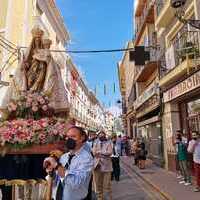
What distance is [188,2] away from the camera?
1246 centimetres

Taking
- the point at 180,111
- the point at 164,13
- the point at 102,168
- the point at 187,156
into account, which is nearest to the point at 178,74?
the point at 180,111

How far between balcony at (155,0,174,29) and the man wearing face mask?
11290mm

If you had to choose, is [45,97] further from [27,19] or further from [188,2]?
[27,19]

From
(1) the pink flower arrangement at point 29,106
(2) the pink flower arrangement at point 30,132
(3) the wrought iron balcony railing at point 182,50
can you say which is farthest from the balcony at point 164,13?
(2) the pink flower arrangement at point 30,132

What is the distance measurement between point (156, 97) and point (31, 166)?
1345 cm

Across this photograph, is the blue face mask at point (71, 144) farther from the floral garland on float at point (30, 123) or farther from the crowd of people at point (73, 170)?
the floral garland on float at point (30, 123)

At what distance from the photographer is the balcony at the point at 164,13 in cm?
1355

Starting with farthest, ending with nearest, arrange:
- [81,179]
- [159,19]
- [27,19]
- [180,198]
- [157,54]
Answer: [27,19] → [157,54] → [159,19] → [180,198] → [81,179]

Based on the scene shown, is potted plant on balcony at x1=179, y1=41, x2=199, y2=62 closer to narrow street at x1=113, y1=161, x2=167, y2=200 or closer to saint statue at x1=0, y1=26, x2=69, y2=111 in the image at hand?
narrow street at x1=113, y1=161, x2=167, y2=200

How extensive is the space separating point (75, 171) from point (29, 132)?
1361 millimetres

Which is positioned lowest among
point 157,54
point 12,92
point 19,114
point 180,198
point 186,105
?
point 180,198

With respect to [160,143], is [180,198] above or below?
below

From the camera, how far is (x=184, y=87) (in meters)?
12.0

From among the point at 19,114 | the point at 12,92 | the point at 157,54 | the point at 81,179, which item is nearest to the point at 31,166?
the point at 19,114
